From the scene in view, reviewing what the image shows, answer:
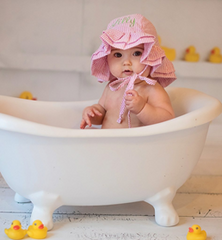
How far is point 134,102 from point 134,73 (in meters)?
0.13

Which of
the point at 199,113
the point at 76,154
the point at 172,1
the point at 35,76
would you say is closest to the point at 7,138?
the point at 76,154

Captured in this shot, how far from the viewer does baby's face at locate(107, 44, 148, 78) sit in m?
1.14

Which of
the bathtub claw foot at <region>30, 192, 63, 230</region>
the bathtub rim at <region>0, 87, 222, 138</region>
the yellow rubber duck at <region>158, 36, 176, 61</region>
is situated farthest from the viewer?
the yellow rubber duck at <region>158, 36, 176, 61</region>

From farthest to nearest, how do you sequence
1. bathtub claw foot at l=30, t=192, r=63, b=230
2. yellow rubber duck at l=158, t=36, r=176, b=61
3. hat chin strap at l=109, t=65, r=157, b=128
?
yellow rubber duck at l=158, t=36, r=176, b=61
hat chin strap at l=109, t=65, r=157, b=128
bathtub claw foot at l=30, t=192, r=63, b=230

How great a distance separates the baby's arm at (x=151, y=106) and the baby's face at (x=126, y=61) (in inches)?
3.0

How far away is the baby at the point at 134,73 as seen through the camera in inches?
42.7

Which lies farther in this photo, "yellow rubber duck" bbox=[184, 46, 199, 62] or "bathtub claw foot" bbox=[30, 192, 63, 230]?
"yellow rubber duck" bbox=[184, 46, 199, 62]

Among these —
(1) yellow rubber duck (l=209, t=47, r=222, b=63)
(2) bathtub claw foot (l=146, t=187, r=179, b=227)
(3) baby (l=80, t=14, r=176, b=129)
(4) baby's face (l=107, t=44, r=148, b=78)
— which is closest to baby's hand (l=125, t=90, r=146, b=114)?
(3) baby (l=80, t=14, r=176, b=129)

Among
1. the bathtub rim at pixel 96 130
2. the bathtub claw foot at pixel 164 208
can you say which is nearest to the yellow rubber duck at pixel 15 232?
the bathtub rim at pixel 96 130

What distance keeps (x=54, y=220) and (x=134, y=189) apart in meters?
0.24

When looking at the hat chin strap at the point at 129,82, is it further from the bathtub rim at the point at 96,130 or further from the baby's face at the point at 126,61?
the bathtub rim at the point at 96,130

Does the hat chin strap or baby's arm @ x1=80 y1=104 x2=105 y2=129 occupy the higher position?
the hat chin strap

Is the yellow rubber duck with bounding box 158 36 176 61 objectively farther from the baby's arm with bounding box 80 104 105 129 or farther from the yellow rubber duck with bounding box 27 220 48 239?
the yellow rubber duck with bounding box 27 220 48 239

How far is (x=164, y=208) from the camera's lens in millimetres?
1071
